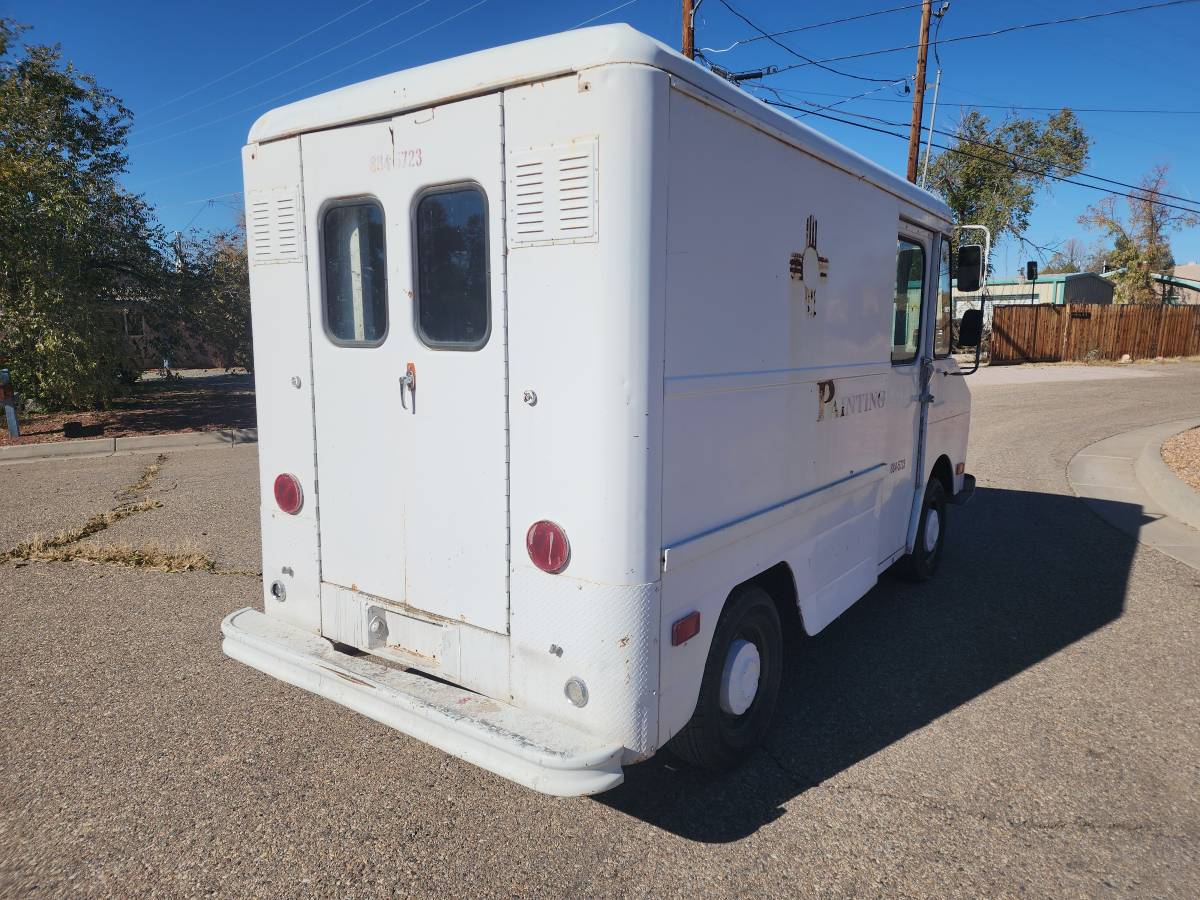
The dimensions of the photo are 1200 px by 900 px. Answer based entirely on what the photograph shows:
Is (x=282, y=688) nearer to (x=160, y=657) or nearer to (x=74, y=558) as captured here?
(x=160, y=657)

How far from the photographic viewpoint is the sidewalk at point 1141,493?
23.5 feet

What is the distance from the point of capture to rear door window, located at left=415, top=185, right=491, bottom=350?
2.83 meters

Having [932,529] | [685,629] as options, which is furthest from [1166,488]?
[685,629]

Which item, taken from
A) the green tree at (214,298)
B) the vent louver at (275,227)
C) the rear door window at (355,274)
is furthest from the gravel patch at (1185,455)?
the green tree at (214,298)

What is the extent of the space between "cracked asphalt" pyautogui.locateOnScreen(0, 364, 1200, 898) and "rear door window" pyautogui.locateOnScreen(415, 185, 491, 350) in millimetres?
1839

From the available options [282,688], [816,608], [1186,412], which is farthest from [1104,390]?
[282,688]

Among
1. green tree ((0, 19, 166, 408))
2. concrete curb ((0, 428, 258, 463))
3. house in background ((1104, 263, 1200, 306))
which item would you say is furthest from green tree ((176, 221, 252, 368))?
house in background ((1104, 263, 1200, 306))

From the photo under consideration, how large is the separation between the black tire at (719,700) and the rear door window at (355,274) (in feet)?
5.98

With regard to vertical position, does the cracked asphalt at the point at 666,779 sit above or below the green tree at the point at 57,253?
below

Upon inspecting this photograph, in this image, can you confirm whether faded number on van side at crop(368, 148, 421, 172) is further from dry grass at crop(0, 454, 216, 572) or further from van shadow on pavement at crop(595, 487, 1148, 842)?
dry grass at crop(0, 454, 216, 572)

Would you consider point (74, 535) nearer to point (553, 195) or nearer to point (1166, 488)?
point (553, 195)

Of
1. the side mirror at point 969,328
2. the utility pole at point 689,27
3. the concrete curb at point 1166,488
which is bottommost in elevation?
the concrete curb at point 1166,488

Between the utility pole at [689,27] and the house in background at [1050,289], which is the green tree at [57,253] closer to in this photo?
the utility pole at [689,27]

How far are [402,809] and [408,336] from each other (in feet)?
6.01
